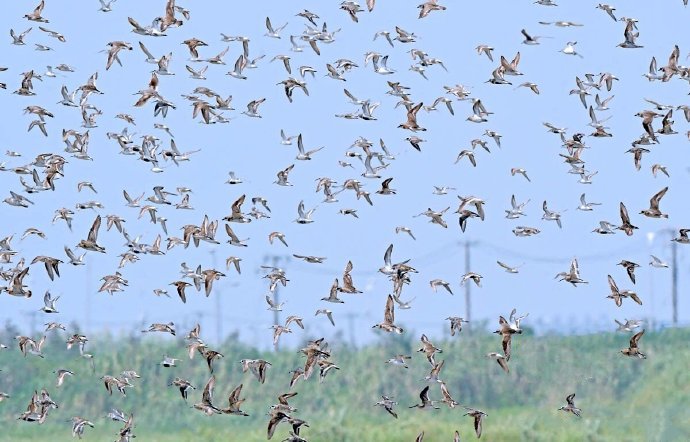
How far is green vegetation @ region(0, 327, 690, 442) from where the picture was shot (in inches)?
1435

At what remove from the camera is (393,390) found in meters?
39.5

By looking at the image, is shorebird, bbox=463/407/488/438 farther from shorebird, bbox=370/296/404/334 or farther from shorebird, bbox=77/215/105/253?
shorebird, bbox=77/215/105/253

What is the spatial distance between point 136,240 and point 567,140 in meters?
6.85

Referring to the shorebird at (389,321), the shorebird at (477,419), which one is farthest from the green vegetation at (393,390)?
the shorebird at (389,321)

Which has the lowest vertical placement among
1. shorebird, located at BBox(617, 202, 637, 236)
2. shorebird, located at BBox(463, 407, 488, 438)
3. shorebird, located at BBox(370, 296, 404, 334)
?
shorebird, located at BBox(463, 407, 488, 438)

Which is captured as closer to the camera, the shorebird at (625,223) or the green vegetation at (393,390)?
the shorebird at (625,223)

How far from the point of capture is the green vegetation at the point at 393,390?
36.4m

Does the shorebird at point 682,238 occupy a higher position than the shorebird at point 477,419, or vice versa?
the shorebird at point 682,238

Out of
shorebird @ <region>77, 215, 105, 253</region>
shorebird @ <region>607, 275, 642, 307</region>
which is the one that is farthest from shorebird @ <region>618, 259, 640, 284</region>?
shorebird @ <region>77, 215, 105, 253</region>

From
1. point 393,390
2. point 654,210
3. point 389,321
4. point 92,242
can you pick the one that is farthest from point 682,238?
point 393,390

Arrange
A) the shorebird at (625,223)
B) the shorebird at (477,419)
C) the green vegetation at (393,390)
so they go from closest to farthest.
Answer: the shorebird at (625,223), the shorebird at (477,419), the green vegetation at (393,390)

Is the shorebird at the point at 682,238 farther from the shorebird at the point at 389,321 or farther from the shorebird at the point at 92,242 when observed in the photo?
the shorebird at the point at 92,242

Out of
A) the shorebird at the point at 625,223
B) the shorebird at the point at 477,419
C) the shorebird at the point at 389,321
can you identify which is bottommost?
the shorebird at the point at 477,419

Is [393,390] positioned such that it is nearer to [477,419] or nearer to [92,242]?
[477,419]
